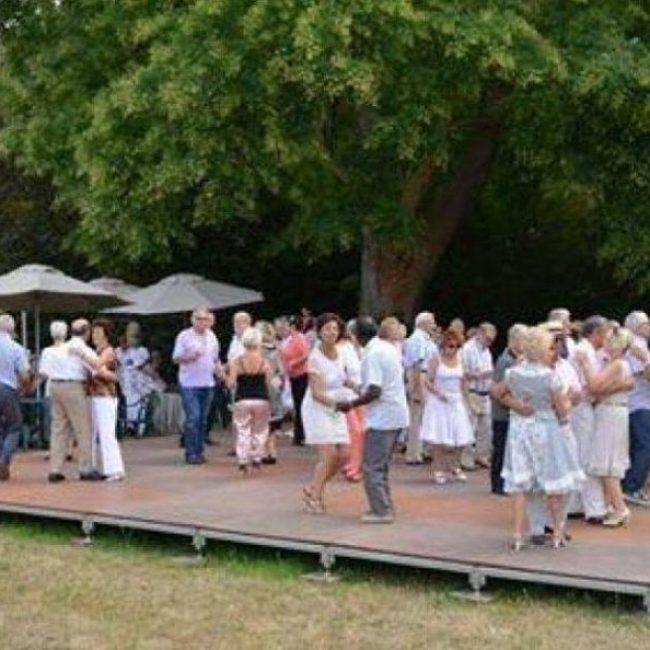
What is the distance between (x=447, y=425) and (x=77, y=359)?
381 cm

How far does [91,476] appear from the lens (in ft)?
43.5

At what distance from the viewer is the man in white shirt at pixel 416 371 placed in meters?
14.4

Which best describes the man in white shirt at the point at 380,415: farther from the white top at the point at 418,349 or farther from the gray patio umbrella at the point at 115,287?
the gray patio umbrella at the point at 115,287

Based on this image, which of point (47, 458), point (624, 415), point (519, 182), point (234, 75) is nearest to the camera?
point (624, 415)

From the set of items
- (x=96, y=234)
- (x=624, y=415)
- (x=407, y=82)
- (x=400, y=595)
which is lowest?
(x=400, y=595)

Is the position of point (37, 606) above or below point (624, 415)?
below

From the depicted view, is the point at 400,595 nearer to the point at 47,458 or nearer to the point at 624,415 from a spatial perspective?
the point at 624,415

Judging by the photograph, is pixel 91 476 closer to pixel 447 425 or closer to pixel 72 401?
pixel 72 401

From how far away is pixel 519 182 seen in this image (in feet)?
81.8

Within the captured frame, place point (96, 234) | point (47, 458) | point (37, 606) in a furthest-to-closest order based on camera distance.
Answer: point (96, 234), point (47, 458), point (37, 606)

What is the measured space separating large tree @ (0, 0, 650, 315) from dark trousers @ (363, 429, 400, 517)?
661 centimetres

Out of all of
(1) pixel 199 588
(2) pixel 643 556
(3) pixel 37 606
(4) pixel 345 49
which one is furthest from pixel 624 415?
(4) pixel 345 49

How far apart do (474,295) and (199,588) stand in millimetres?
17655

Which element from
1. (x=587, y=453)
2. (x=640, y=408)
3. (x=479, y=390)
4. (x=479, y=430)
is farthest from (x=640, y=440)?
(x=479, y=430)
